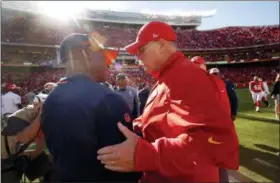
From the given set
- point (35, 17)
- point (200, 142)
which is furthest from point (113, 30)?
point (200, 142)

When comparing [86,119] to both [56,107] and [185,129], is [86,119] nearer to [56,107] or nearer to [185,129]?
[56,107]

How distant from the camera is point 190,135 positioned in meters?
1.31

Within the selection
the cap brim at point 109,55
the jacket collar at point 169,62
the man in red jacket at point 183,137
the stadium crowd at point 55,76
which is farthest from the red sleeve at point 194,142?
the stadium crowd at point 55,76

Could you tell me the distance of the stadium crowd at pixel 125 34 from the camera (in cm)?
3456

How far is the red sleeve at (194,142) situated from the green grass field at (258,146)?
3.78m

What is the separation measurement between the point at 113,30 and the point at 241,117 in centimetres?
3721

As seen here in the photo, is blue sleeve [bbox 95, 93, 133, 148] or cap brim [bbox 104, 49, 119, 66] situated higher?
cap brim [bbox 104, 49, 119, 66]

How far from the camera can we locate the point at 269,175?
4719 millimetres

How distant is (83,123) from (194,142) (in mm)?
620

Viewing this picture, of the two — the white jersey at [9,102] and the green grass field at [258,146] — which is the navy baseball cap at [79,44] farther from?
the white jersey at [9,102]

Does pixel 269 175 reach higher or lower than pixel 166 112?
lower

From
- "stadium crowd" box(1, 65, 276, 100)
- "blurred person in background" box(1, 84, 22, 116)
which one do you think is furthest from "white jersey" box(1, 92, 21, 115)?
"stadium crowd" box(1, 65, 276, 100)

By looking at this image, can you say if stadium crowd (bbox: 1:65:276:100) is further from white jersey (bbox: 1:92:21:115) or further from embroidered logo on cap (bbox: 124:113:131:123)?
embroidered logo on cap (bbox: 124:113:131:123)

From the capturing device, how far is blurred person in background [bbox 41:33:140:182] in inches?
60.1
